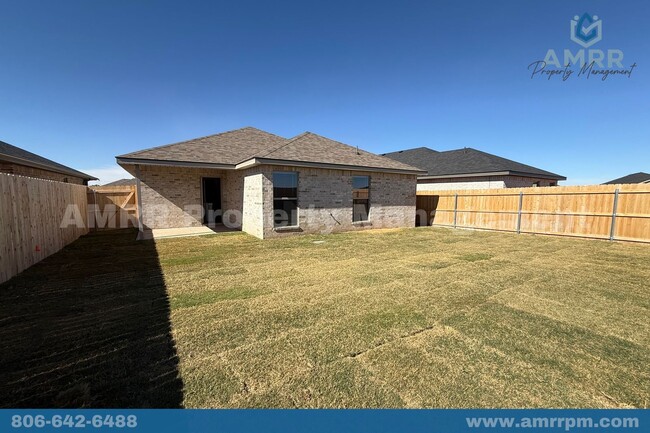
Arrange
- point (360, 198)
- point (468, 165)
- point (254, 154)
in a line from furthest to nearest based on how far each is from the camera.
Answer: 1. point (468, 165)
2. point (254, 154)
3. point (360, 198)

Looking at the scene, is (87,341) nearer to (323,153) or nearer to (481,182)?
(323,153)

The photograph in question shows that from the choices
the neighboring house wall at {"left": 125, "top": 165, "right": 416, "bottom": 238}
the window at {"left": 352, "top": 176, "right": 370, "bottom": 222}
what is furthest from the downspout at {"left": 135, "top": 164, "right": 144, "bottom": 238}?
the window at {"left": 352, "top": 176, "right": 370, "bottom": 222}

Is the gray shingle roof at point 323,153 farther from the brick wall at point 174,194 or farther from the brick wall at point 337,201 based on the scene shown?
the brick wall at point 174,194

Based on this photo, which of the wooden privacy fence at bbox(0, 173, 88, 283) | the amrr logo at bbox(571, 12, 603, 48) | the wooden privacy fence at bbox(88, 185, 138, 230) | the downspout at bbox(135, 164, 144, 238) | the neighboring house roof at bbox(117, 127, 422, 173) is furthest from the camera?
the wooden privacy fence at bbox(88, 185, 138, 230)

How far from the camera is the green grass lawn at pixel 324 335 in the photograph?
7.62 feet

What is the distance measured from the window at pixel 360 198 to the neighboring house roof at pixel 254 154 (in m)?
0.75

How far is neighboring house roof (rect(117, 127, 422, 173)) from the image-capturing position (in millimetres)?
10906

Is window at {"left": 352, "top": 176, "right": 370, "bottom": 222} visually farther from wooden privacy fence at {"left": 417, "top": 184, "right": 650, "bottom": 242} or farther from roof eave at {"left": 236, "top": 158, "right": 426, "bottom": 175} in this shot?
wooden privacy fence at {"left": 417, "top": 184, "right": 650, "bottom": 242}

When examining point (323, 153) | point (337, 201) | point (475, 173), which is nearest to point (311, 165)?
point (323, 153)

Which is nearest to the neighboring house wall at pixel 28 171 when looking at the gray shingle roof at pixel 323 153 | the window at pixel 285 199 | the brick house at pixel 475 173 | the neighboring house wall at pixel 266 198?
the neighboring house wall at pixel 266 198

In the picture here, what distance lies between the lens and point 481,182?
691 inches

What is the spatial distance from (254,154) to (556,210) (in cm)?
1416

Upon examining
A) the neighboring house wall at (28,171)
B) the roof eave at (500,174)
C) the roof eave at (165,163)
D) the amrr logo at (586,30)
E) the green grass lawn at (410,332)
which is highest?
the amrr logo at (586,30)

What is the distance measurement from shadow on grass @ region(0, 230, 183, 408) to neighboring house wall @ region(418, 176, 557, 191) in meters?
18.5
